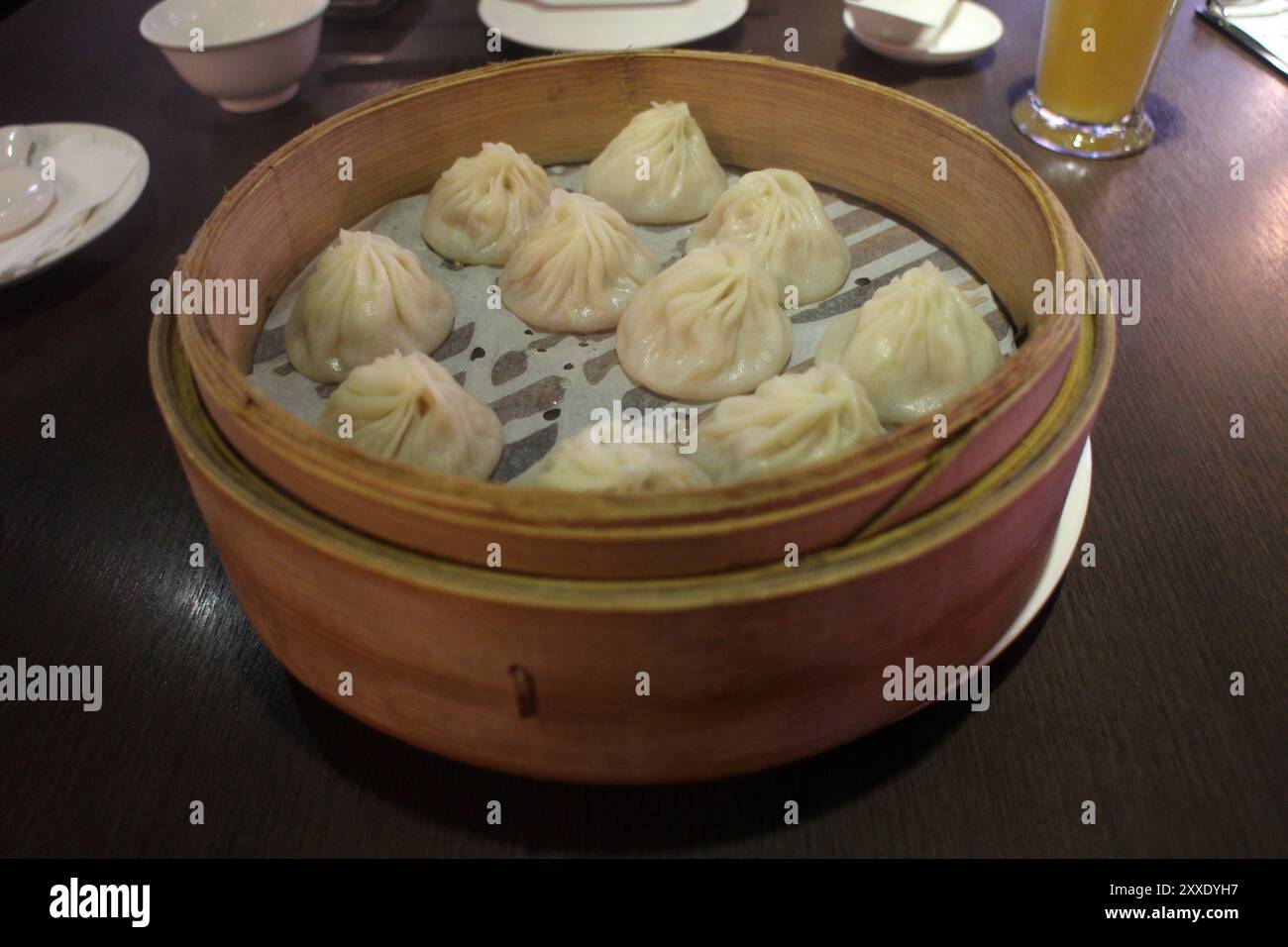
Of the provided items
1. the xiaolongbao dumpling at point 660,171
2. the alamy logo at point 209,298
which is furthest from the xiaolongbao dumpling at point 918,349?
the alamy logo at point 209,298

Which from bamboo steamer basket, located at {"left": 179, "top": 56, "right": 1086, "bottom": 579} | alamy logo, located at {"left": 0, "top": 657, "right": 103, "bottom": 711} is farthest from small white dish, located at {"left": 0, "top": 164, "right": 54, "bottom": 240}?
alamy logo, located at {"left": 0, "top": 657, "right": 103, "bottom": 711}

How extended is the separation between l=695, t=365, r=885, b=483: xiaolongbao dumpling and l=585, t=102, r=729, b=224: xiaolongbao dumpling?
0.68 m

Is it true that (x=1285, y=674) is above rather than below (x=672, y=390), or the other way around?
below

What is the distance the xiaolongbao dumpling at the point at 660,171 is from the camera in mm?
1951

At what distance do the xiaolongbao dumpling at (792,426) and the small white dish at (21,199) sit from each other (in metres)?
1.84

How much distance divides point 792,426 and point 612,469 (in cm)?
29

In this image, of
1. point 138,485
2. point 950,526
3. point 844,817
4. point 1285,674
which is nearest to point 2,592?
point 138,485

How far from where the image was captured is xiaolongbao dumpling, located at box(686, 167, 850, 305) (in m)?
1.79

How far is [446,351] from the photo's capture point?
175 cm

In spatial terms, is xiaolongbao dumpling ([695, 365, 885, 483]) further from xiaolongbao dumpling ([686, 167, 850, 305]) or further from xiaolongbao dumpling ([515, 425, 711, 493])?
xiaolongbao dumpling ([686, 167, 850, 305])

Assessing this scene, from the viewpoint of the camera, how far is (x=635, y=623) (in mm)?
1010
